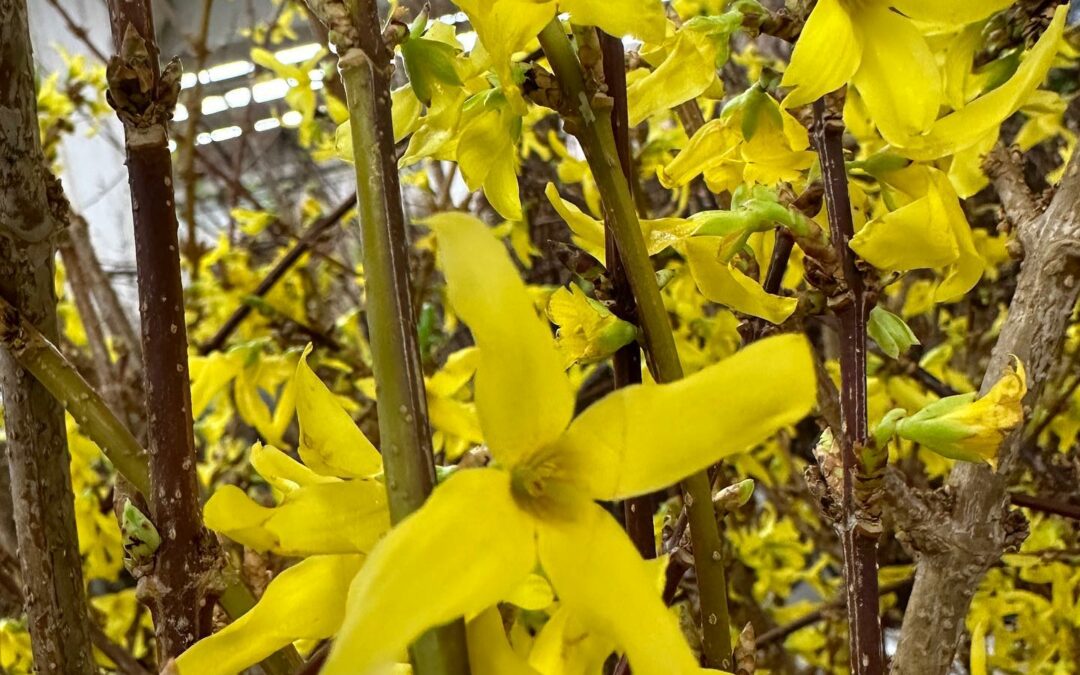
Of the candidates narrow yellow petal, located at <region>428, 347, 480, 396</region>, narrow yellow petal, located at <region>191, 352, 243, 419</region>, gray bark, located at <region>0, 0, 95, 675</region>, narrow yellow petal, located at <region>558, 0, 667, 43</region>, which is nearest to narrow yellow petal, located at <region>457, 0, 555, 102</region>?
narrow yellow petal, located at <region>558, 0, 667, 43</region>

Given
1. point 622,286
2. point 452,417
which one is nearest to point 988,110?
point 622,286

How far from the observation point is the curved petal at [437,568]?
0.58ft

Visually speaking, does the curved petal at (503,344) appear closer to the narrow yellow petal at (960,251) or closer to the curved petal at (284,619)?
the curved petal at (284,619)

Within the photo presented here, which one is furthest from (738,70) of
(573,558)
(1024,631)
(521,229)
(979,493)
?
(573,558)

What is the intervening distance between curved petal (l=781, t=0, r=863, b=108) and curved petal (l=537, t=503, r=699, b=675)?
193mm

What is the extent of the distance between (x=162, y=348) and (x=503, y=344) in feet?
0.56

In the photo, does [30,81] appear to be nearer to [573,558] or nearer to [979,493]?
[573,558]

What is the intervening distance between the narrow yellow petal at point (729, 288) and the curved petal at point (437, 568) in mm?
187

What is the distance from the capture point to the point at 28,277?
0.38 metres

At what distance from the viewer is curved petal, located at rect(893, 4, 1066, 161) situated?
349mm

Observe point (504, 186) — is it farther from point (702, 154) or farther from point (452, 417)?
point (452, 417)

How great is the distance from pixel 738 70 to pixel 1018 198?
129cm

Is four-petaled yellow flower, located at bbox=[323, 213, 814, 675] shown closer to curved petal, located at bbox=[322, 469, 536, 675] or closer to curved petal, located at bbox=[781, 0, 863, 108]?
curved petal, located at bbox=[322, 469, 536, 675]

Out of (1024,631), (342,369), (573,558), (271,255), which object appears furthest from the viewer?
(271,255)
